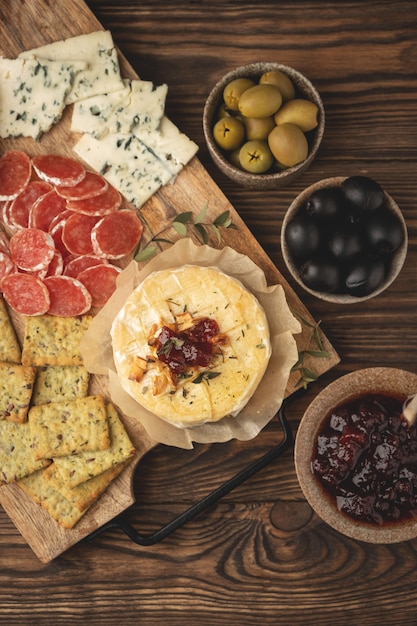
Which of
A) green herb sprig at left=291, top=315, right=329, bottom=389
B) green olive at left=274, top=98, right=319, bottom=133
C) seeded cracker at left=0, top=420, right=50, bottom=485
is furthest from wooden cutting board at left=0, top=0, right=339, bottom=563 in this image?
green olive at left=274, top=98, right=319, bottom=133

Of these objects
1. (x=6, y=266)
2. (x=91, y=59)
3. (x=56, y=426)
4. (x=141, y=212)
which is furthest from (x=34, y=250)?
(x=91, y=59)

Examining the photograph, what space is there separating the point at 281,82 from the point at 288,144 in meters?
0.27

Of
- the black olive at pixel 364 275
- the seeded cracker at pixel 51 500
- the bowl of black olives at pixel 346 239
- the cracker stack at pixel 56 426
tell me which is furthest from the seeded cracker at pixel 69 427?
the black olive at pixel 364 275

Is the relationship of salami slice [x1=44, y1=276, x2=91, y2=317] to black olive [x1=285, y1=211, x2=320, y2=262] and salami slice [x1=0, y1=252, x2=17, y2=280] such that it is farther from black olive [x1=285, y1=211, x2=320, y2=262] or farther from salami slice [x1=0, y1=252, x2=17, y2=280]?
black olive [x1=285, y1=211, x2=320, y2=262]

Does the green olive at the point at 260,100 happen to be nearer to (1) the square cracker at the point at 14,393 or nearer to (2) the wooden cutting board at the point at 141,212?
(2) the wooden cutting board at the point at 141,212

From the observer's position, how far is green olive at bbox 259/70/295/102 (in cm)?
233

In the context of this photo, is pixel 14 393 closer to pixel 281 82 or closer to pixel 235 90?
pixel 235 90

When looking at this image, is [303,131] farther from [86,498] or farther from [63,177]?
[86,498]

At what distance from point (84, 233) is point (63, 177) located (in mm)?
228

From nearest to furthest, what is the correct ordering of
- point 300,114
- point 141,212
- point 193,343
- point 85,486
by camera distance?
point 193,343 → point 300,114 → point 85,486 → point 141,212

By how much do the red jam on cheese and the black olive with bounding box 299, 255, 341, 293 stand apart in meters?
0.43

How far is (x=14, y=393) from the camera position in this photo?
7.91 ft

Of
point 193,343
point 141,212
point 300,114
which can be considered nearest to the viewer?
point 193,343

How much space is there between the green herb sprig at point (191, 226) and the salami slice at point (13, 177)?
537 millimetres
